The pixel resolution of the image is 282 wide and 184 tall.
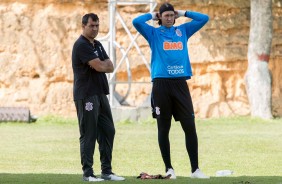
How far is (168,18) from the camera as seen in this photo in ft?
44.1

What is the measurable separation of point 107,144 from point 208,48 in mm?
19480

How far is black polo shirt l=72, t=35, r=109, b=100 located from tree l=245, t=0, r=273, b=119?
57.7ft

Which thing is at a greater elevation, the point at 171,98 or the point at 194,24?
the point at 194,24

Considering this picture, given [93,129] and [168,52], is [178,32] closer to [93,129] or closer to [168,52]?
[168,52]

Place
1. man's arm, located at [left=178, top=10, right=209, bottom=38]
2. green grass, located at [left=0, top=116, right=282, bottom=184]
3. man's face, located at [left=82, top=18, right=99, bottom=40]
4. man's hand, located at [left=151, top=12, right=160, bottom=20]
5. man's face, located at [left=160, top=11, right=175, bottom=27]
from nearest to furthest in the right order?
man's face, located at [left=82, top=18, right=99, bottom=40]
man's face, located at [left=160, top=11, right=175, bottom=27]
man's hand, located at [left=151, top=12, right=160, bottom=20]
man's arm, located at [left=178, top=10, right=209, bottom=38]
green grass, located at [left=0, top=116, right=282, bottom=184]

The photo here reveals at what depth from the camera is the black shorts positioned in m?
13.4

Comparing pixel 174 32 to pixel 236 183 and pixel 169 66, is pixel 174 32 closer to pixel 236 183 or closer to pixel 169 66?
pixel 169 66

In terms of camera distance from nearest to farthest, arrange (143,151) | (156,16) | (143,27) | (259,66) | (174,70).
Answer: (174,70), (143,27), (156,16), (143,151), (259,66)

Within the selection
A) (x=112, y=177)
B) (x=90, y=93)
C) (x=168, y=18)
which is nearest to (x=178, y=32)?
(x=168, y=18)

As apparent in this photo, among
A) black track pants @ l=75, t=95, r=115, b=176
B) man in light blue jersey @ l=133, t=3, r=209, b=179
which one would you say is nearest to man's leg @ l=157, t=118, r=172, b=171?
man in light blue jersey @ l=133, t=3, r=209, b=179

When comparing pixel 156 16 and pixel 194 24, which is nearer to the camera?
pixel 156 16

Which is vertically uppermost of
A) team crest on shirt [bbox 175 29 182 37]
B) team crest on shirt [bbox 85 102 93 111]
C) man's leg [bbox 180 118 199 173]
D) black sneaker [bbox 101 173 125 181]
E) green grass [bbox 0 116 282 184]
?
team crest on shirt [bbox 175 29 182 37]

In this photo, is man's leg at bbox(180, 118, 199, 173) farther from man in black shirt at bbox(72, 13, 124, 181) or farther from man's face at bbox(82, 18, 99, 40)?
man's face at bbox(82, 18, 99, 40)

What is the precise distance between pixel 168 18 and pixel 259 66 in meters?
17.2
